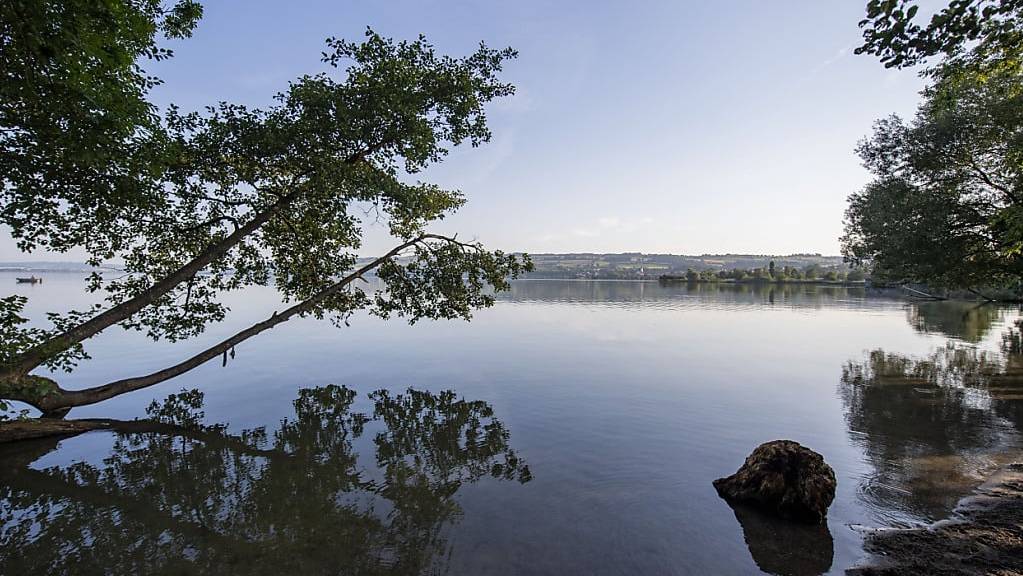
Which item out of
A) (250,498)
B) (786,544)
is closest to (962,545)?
(786,544)

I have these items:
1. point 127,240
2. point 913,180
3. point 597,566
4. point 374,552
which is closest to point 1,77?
point 127,240

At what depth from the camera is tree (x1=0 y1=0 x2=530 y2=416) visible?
353 inches

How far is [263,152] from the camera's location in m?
15.5

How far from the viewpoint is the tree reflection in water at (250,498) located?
859 cm

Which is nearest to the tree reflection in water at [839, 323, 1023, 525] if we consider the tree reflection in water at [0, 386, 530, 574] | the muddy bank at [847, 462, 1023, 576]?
the muddy bank at [847, 462, 1023, 576]

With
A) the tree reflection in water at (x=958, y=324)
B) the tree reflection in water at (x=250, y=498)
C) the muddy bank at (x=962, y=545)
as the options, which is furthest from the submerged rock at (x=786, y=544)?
the tree reflection in water at (x=958, y=324)

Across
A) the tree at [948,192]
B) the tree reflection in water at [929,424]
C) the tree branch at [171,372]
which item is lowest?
the tree reflection in water at [929,424]

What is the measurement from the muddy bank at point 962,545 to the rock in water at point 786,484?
105 centimetres

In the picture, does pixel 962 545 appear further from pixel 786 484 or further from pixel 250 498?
pixel 250 498

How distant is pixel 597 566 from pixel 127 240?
18.0 m

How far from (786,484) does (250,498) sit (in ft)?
40.1

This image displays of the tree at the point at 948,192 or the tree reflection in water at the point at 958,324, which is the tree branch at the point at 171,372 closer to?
the tree at the point at 948,192

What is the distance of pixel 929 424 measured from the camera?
16.9m

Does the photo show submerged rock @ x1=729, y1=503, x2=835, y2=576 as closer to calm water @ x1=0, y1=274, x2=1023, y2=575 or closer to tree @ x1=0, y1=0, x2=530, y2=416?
calm water @ x1=0, y1=274, x2=1023, y2=575
